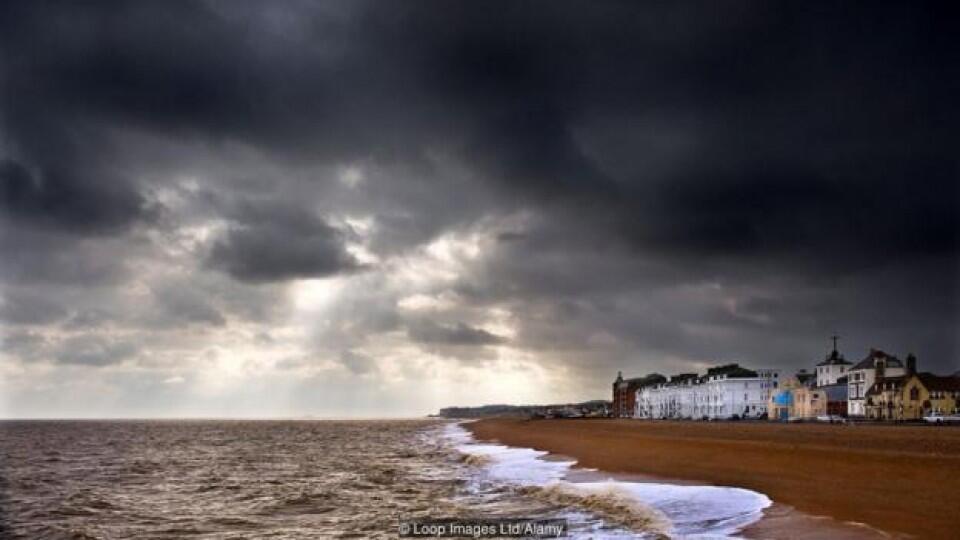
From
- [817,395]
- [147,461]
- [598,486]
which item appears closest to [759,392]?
[817,395]

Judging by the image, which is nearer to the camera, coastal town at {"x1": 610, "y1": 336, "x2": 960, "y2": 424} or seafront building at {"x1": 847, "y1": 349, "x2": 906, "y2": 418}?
coastal town at {"x1": 610, "y1": 336, "x2": 960, "y2": 424}

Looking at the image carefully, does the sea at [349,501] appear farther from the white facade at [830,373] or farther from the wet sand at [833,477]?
the white facade at [830,373]

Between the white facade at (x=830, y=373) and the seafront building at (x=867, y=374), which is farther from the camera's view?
the white facade at (x=830, y=373)

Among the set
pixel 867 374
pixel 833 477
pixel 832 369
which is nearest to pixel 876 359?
pixel 867 374

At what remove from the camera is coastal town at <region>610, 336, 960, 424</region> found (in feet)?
327

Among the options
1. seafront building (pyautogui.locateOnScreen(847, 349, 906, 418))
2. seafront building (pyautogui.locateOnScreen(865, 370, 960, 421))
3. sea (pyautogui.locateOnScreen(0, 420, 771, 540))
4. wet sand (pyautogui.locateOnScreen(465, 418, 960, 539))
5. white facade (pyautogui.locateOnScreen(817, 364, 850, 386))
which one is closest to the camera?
wet sand (pyautogui.locateOnScreen(465, 418, 960, 539))

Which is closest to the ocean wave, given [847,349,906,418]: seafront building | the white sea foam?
the white sea foam

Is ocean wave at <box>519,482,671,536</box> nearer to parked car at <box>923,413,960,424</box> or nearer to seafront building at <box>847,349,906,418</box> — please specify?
parked car at <box>923,413,960,424</box>

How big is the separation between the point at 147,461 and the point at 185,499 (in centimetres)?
3162

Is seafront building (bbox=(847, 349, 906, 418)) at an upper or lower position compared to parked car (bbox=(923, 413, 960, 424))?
upper

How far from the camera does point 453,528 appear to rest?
903 inches

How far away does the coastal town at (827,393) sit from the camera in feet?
327

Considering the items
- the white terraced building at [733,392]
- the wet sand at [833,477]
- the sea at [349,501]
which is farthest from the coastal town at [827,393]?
the sea at [349,501]

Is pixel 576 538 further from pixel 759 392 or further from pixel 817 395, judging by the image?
pixel 759 392
